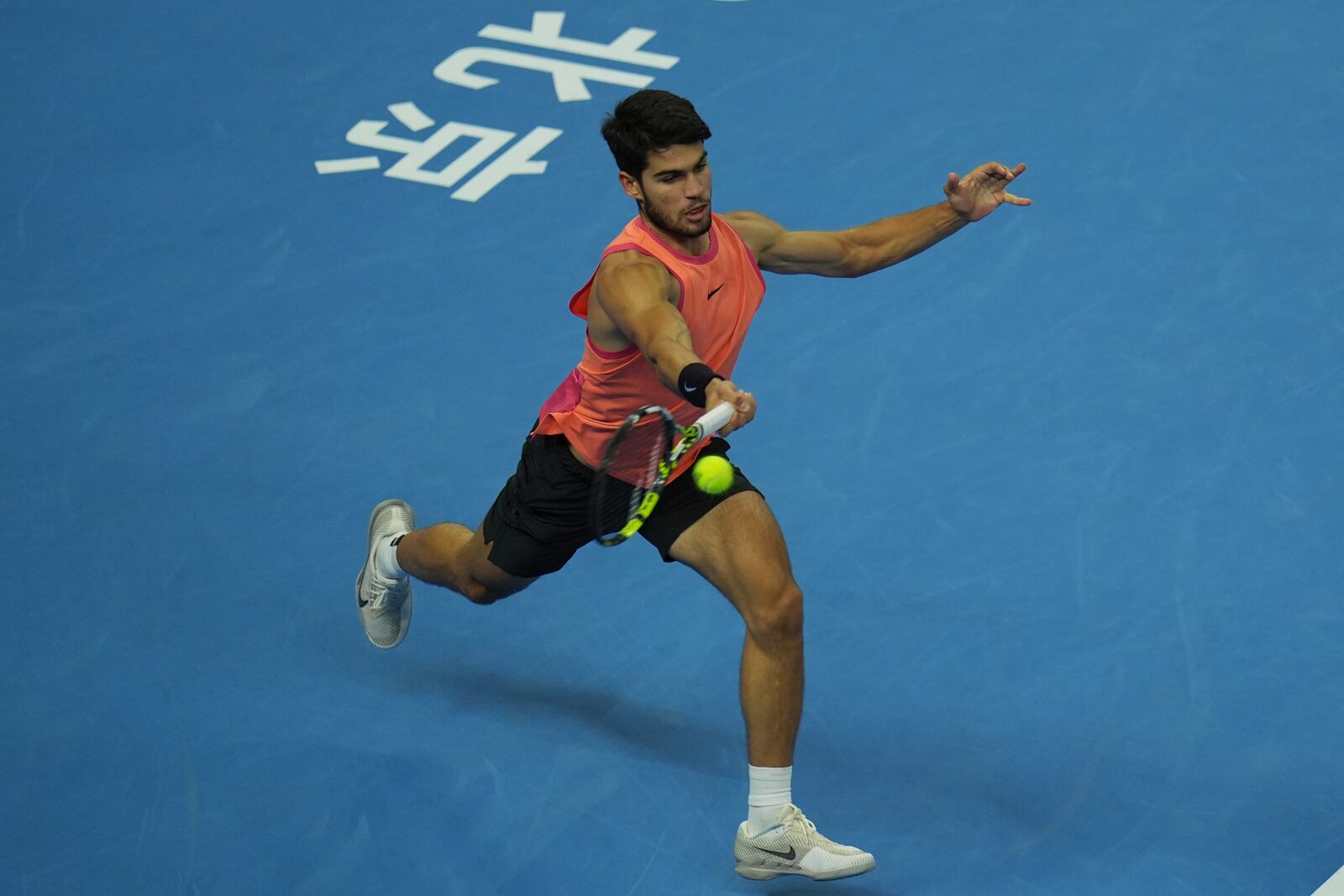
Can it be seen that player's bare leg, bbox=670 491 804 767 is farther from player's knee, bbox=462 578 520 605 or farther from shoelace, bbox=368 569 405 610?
shoelace, bbox=368 569 405 610

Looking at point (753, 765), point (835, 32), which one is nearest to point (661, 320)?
point (753, 765)

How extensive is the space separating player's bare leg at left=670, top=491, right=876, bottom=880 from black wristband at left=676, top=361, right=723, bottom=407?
2.11ft

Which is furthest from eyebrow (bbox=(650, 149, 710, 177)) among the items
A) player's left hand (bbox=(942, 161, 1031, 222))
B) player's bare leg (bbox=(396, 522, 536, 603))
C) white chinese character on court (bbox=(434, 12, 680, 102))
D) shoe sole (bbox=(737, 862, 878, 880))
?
white chinese character on court (bbox=(434, 12, 680, 102))

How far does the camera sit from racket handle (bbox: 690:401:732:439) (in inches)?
138

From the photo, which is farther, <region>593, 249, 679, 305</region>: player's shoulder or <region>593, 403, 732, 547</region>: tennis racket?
<region>593, 249, 679, 305</region>: player's shoulder

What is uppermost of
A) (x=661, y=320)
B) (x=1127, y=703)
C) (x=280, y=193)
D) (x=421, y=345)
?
(x=280, y=193)

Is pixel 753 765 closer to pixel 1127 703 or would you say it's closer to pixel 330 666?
pixel 1127 703

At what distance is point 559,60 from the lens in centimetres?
813

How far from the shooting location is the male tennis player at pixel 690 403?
4172 millimetres

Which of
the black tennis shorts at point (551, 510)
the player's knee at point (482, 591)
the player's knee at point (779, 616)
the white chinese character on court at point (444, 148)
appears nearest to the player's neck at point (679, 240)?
the black tennis shorts at point (551, 510)

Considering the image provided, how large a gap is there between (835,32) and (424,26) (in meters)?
2.05

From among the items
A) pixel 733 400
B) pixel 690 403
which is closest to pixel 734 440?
pixel 690 403

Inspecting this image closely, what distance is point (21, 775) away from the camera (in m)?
4.82

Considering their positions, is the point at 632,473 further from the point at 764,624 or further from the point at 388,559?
the point at 388,559
